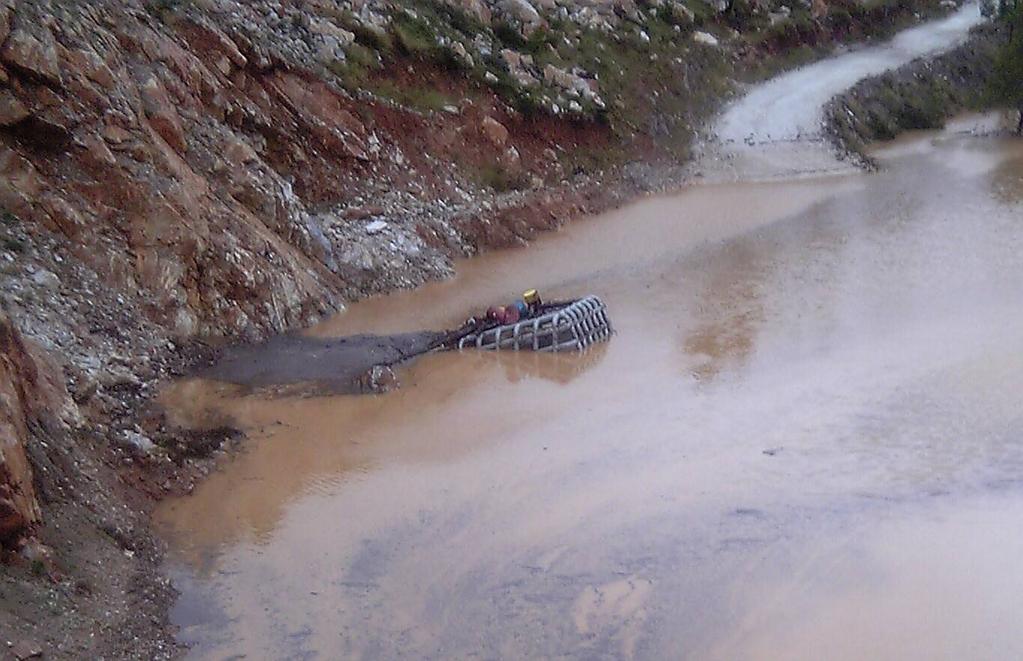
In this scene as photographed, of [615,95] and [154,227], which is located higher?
[615,95]

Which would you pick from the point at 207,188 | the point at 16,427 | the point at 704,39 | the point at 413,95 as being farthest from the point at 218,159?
the point at 704,39

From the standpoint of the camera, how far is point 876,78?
1382 inches

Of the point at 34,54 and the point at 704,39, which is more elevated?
the point at 704,39

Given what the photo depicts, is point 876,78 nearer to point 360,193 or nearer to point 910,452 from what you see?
point 360,193

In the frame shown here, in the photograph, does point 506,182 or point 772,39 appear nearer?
point 506,182

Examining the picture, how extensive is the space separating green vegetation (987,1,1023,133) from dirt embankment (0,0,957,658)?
Answer: 925cm

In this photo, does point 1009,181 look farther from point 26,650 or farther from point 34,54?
point 26,650

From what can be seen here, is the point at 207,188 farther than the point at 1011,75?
No

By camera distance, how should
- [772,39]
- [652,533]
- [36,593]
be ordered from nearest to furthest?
1. [36,593]
2. [652,533]
3. [772,39]

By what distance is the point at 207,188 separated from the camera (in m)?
17.9

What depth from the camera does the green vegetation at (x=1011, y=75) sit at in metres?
33.0

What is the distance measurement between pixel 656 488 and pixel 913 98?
82.7ft

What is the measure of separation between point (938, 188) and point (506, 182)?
35.6 feet

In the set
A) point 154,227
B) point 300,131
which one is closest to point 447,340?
point 154,227
